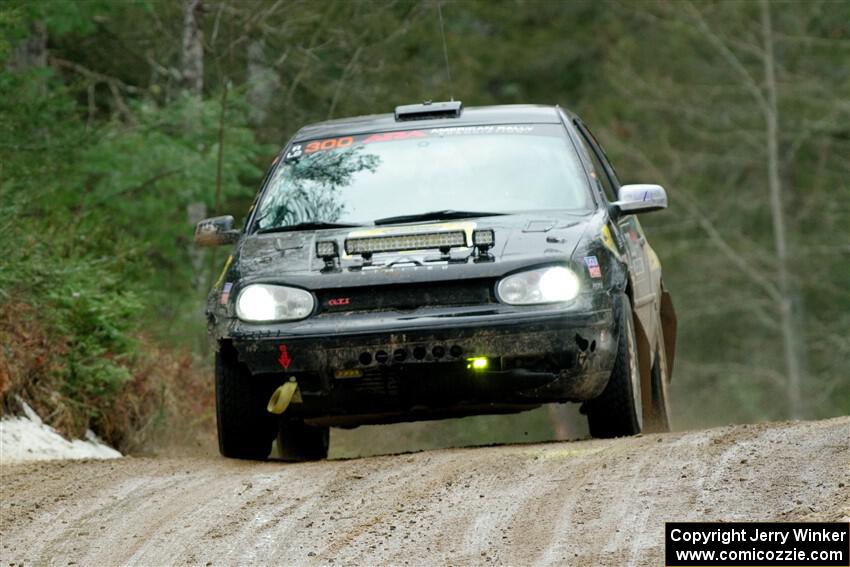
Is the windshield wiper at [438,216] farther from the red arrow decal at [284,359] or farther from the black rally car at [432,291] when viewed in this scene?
the red arrow decal at [284,359]

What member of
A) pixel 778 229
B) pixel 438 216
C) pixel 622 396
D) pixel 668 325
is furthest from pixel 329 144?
pixel 778 229

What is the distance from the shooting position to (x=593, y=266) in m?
8.39

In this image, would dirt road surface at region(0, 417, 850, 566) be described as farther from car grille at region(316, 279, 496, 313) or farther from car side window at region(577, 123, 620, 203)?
car side window at region(577, 123, 620, 203)

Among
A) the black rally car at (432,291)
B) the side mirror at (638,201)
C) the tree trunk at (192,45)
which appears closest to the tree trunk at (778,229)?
the tree trunk at (192,45)

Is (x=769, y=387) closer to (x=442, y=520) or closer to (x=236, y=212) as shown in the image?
(x=236, y=212)

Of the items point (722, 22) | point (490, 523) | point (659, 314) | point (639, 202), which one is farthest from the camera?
point (722, 22)

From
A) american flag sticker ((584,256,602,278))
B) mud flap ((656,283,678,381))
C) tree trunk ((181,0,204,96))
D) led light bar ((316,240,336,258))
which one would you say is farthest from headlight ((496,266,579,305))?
tree trunk ((181,0,204,96))

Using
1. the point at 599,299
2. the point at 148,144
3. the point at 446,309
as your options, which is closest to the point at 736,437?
the point at 599,299

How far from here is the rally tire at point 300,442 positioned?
10125 millimetres

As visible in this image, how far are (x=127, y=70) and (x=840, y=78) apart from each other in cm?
1946

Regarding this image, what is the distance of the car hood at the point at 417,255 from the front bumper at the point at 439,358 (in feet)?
0.65

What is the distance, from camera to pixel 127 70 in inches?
860

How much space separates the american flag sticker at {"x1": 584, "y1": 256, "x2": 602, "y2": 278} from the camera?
27.4ft

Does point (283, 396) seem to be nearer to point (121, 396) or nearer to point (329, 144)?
point (329, 144)
